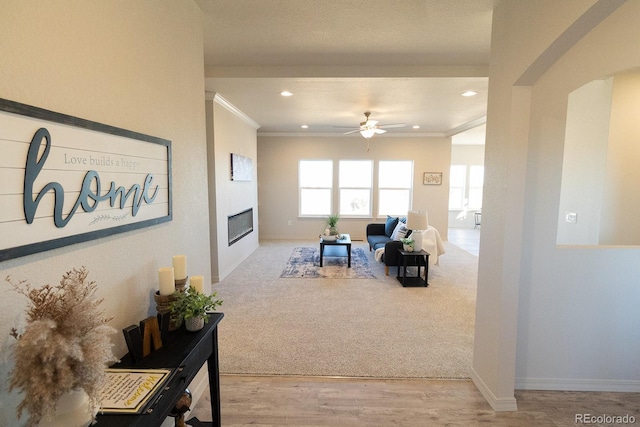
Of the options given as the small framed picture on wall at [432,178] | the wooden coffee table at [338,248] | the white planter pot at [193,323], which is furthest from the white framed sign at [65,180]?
the small framed picture on wall at [432,178]

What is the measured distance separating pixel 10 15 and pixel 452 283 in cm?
503

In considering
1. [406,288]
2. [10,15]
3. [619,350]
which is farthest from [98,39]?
[406,288]

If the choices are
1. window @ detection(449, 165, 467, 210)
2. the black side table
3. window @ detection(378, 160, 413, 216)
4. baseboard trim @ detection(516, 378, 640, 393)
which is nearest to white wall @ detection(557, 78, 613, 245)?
baseboard trim @ detection(516, 378, 640, 393)

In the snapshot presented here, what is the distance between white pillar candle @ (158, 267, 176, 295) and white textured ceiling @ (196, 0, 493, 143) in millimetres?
1913

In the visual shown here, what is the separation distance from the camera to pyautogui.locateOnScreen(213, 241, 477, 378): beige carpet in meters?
2.55

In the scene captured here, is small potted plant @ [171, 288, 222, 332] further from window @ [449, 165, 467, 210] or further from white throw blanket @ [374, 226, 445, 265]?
window @ [449, 165, 467, 210]

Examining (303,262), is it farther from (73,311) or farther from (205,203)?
(73,311)

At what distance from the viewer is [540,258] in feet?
7.22

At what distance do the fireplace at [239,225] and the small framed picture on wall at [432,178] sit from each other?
4.46 m

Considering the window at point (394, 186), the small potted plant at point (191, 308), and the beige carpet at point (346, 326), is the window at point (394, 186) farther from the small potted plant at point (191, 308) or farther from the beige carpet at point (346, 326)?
the small potted plant at point (191, 308)

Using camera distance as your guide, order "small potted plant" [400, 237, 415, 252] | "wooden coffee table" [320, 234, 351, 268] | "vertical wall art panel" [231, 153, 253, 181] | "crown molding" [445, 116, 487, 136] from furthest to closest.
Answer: "crown molding" [445, 116, 487, 136] < "wooden coffee table" [320, 234, 351, 268] < "vertical wall art panel" [231, 153, 253, 181] < "small potted plant" [400, 237, 415, 252]

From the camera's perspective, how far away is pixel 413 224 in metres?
4.72

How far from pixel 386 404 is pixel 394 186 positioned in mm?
6200

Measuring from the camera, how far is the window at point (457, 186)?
9.79 meters
